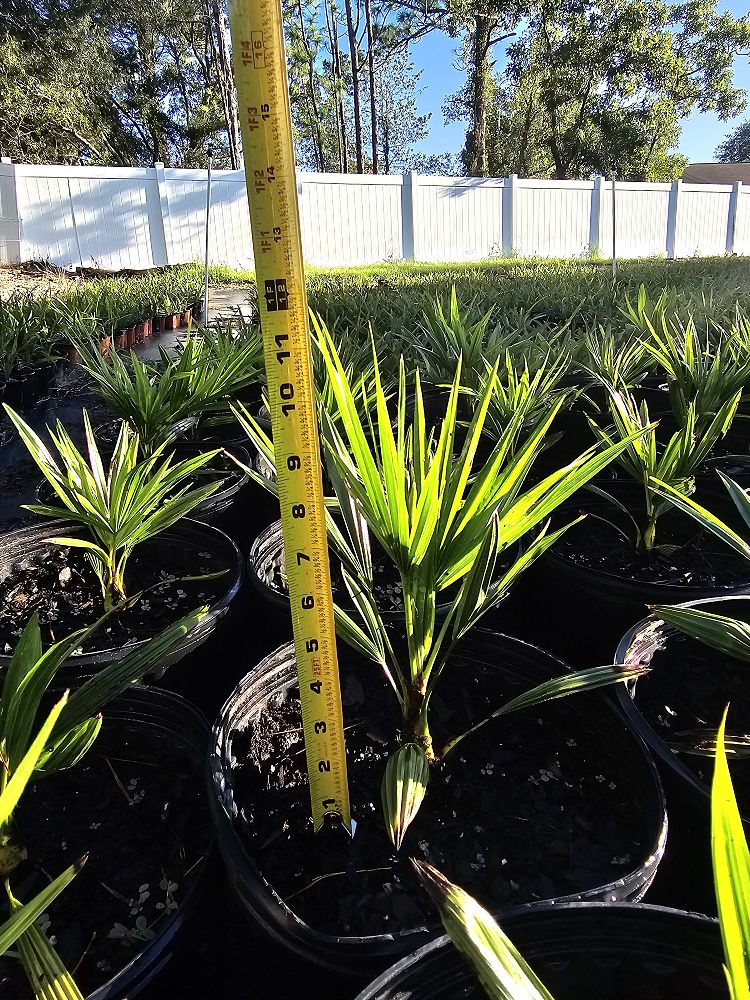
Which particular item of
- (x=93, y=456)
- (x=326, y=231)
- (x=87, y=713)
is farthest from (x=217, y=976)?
(x=326, y=231)

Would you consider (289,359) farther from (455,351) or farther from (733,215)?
(733,215)

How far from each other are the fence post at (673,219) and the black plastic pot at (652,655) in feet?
51.1

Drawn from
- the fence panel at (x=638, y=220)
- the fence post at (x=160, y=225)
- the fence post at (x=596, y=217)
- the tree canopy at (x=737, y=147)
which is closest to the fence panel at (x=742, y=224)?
the fence panel at (x=638, y=220)

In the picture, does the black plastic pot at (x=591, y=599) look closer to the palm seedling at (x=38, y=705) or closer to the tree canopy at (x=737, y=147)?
the palm seedling at (x=38, y=705)

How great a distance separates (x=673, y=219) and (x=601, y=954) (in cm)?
1728

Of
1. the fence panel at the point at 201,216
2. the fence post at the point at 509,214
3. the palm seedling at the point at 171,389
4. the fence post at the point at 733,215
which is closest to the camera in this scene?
the palm seedling at the point at 171,389

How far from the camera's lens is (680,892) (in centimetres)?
73

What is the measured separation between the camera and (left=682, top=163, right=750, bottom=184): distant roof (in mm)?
28062

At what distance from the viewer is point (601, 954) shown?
20.0 inches

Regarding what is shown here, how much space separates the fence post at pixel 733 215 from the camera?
15.1 meters

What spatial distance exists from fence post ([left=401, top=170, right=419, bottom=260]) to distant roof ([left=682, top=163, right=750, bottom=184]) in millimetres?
21425

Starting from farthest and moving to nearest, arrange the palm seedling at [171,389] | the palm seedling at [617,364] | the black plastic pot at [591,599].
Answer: the palm seedling at [617,364] → the palm seedling at [171,389] → the black plastic pot at [591,599]

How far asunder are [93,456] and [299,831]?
2.51 ft

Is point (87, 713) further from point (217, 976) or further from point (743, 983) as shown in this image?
point (743, 983)
